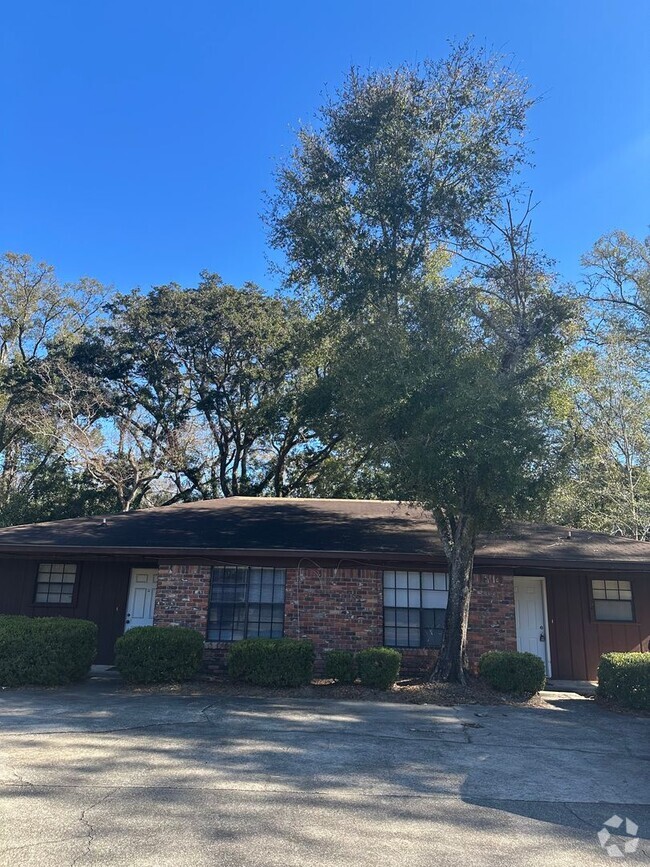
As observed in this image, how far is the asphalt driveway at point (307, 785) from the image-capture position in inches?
167

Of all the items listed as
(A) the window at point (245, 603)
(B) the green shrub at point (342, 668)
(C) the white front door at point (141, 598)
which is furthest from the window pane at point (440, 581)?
(C) the white front door at point (141, 598)

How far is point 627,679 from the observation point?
10188mm

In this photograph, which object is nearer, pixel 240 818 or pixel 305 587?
pixel 240 818

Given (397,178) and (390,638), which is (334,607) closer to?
(390,638)

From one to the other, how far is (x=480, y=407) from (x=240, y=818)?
7.06 metres

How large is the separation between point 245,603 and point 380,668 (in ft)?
11.1

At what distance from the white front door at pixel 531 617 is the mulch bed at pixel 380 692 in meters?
2.46

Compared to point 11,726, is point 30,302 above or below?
above

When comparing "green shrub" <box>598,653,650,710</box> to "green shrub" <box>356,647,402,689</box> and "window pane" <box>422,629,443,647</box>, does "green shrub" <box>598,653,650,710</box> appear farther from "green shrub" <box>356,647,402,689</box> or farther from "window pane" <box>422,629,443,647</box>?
"green shrub" <box>356,647,402,689</box>

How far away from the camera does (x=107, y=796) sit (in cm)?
511

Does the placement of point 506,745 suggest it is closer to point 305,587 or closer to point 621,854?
point 621,854

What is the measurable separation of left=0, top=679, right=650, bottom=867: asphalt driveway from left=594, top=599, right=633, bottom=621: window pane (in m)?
4.41

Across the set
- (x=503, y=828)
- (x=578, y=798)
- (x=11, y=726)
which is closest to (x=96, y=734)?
(x=11, y=726)

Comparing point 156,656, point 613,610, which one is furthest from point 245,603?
point 613,610
